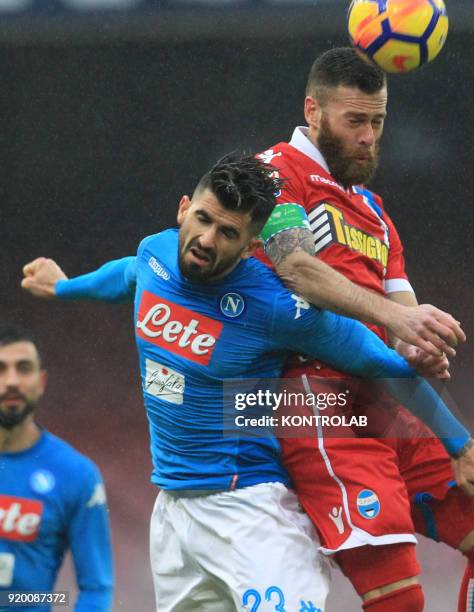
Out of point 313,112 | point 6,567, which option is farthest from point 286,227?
point 6,567

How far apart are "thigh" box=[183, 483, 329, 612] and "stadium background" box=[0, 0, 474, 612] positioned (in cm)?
311

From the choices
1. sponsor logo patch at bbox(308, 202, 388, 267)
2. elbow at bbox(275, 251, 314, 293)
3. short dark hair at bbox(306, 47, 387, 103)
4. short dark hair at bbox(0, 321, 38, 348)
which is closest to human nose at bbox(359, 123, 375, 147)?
short dark hair at bbox(306, 47, 387, 103)

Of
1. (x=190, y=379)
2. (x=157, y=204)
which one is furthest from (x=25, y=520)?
(x=157, y=204)

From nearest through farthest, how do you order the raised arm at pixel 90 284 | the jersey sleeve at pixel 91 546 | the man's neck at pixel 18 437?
the jersey sleeve at pixel 91 546 → the man's neck at pixel 18 437 → the raised arm at pixel 90 284

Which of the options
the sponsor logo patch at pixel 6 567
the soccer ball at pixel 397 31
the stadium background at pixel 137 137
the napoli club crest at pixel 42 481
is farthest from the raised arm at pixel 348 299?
the stadium background at pixel 137 137

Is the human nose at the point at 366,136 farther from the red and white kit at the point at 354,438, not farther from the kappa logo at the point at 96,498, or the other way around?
the kappa logo at the point at 96,498

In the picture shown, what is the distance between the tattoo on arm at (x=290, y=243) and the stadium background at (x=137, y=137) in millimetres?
3237

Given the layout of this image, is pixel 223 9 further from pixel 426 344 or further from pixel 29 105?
pixel 426 344

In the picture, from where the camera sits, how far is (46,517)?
3516mm

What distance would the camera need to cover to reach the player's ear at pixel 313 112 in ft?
13.3

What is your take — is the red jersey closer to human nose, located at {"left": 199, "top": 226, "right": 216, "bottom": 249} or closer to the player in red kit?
the player in red kit

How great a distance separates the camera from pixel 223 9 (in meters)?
6.85

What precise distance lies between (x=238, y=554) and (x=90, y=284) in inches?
38.1

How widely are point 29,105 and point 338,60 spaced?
10.9ft
